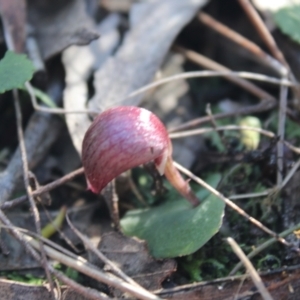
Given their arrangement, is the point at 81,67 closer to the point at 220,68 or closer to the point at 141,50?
the point at 141,50

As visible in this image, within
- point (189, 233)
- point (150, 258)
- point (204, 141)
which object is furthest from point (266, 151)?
point (150, 258)

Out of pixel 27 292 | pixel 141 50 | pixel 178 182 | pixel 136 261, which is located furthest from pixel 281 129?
pixel 27 292

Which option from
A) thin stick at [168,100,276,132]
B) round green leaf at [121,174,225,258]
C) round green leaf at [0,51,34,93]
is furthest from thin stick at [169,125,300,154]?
round green leaf at [0,51,34,93]

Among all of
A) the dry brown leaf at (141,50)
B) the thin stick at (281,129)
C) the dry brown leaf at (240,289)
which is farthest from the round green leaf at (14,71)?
the thin stick at (281,129)

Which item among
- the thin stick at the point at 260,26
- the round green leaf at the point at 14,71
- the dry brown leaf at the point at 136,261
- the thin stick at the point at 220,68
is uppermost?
the round green leaf at the point at 14,71

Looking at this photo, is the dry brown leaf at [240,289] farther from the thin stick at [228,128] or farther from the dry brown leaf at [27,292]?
the thin stick at [228,128]

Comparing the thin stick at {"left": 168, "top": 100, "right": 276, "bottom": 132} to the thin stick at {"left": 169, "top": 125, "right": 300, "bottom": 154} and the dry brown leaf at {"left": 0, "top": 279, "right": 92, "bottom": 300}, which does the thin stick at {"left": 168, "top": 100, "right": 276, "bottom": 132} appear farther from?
the dry brown leaf at {"left": 0, "top": 279, "right": 92, "bottom": 300}

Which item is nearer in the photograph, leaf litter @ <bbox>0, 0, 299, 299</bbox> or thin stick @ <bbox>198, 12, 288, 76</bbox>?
leaf litter @ <bbox>0, 0, 299, 299</bbox>
